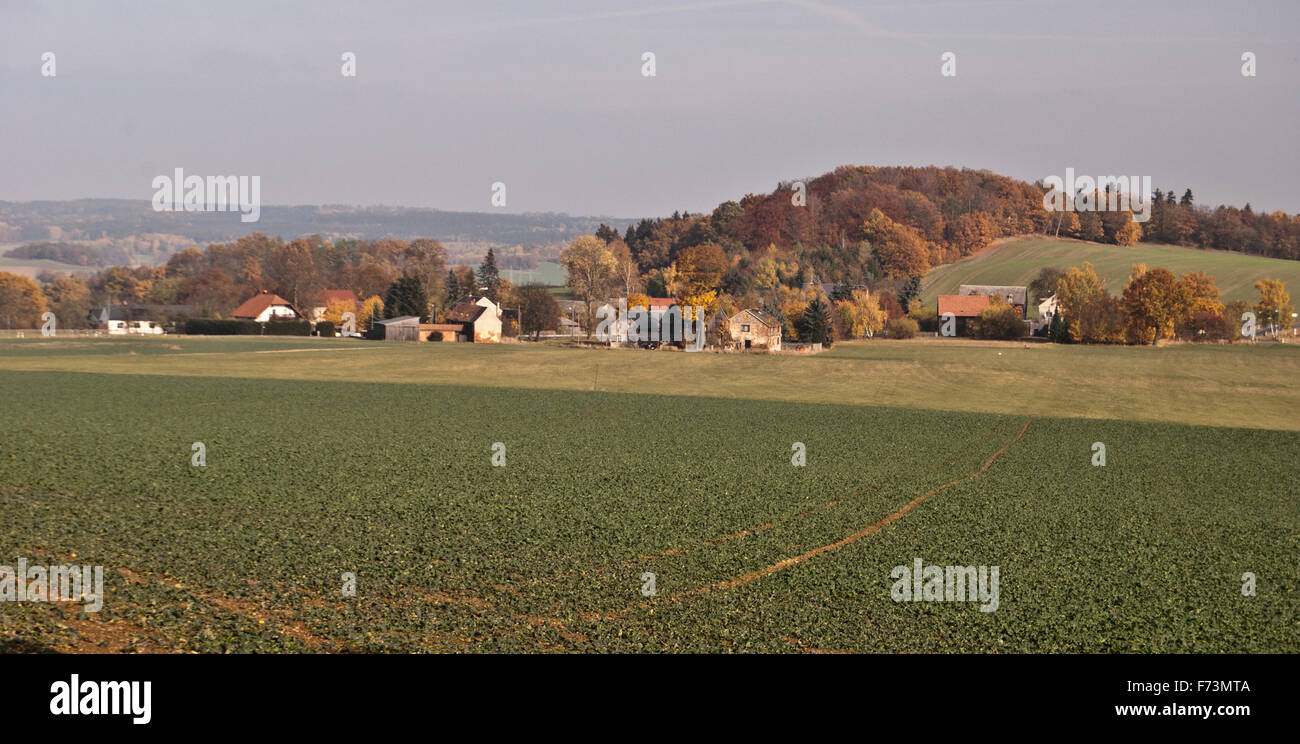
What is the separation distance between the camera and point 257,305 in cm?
15888

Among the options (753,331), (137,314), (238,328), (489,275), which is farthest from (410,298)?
(753,331)

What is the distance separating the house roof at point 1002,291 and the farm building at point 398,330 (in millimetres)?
83855

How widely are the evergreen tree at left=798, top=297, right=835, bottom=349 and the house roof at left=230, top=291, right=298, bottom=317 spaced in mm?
99979

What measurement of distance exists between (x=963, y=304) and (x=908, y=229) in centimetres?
3203

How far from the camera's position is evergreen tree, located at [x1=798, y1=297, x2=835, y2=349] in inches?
3745

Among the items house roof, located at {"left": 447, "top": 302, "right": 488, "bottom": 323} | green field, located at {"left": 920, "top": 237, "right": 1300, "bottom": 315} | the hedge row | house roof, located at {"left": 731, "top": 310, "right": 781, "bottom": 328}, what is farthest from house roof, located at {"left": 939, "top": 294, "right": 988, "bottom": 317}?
the hedge row

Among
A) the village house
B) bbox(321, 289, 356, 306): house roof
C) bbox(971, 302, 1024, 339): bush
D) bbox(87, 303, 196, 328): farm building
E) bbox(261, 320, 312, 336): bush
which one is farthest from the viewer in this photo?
bbox(321, 289, 356, 306): house roof

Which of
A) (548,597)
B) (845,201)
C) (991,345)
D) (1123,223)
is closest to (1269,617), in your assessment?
(548,597)

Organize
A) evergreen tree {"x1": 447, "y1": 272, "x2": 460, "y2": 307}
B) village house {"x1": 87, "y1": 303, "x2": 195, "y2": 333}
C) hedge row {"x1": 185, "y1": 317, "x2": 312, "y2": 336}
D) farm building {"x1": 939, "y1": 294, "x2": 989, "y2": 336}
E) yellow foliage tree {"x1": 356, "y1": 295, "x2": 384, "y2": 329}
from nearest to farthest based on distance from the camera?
farm building {"x1": 939, "y1": 294, "x2": 989, "y2": 336}
hedge row {"x1": 185, "y1": 317, "x2": 312, "y2": 336}
yellow foliage tree {"x1": 356, "y1": 295, "x2": 384, "y2": 329}
village house {"x1": 87, "y1": 303, "x2": 195, "y2": 333}
evergreen tree {"x1": 447, "y1": 272, "x2": 460, "y2": 307}

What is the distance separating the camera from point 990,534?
2106 cm

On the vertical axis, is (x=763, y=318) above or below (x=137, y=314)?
below

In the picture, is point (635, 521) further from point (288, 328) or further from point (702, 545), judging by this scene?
point (288, 328)

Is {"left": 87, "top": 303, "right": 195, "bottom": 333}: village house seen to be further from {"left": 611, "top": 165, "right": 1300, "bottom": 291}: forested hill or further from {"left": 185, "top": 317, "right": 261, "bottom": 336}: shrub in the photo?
{"left": 611, "top": 165, "right": 1300, "bottom": 291}: forested hill
